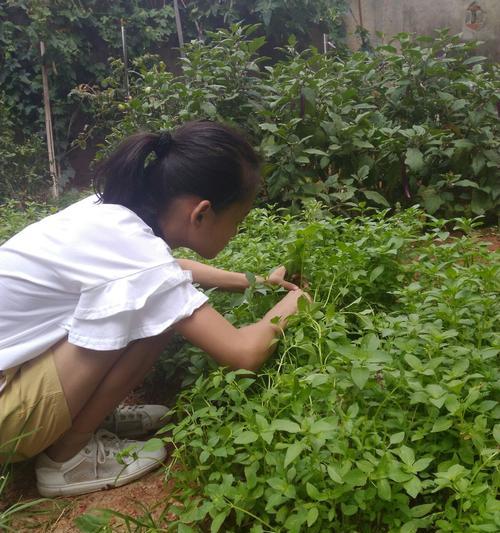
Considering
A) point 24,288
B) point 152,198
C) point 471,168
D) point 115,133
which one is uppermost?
point 152,198

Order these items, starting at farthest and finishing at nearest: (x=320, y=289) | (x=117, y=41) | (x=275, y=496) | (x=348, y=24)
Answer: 1. (x=348, y=24)
2. (x=117, y=41)
3. (x=320, y=289)
4. (x=275, y=496)

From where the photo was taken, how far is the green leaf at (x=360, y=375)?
4.10 feet

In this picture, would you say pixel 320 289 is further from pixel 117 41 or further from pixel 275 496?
pixel 117 41

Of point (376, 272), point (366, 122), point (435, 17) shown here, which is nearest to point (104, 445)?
point (376, 272)

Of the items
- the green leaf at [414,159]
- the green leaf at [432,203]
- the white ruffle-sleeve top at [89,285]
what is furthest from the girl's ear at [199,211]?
the green leaf at [432,203]

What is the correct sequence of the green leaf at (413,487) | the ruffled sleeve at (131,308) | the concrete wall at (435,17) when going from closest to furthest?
the green leaf at (413,487) < the ruffled sleeve at (131,308) < the concrete wall at (435,17)

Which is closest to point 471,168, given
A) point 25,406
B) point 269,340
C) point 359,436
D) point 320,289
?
point 320,289

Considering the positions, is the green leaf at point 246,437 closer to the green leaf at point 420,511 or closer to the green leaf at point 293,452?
the green leaf at point 293,452

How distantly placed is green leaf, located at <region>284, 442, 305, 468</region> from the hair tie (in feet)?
3.26

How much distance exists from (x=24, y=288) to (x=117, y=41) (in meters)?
6.51

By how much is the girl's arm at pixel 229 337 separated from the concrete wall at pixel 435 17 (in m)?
6.19

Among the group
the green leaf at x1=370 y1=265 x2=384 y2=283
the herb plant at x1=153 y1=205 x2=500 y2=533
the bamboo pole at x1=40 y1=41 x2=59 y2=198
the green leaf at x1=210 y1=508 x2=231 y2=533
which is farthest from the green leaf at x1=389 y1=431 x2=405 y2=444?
the bamboo pole at x1=40 y1=41 x2=59 y2=198

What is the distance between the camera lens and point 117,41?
7.25 metres

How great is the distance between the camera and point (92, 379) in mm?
1604
